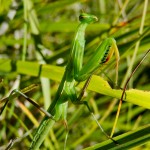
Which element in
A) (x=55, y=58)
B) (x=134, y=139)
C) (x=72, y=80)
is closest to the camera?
(x=134, y=139)

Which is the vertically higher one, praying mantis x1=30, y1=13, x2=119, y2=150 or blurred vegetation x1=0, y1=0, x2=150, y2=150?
praying mantis x1=30, y1=13, x2=119, y2=150

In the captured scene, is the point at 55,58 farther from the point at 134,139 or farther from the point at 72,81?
the point at 134,139

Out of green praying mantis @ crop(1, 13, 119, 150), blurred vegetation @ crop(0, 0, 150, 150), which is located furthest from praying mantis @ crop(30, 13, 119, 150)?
blurred vegetation @ crop(0, 0, 150, 150)

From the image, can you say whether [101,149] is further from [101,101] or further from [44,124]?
[101,101]

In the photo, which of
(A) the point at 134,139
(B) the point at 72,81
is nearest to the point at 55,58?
(B) the point at 72,81

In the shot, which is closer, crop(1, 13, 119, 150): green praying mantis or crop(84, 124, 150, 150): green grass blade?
crop(84, 124, 150, 150): green grass blade

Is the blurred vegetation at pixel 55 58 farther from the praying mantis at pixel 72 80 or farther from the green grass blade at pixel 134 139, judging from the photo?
the green grass blade at pixel 134 139

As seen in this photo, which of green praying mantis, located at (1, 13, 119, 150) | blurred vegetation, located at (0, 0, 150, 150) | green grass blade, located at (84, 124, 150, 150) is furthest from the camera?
blurred vegetation, located at (0, 0, 150, 150)

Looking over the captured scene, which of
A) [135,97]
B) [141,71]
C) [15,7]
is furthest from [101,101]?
[135,97]

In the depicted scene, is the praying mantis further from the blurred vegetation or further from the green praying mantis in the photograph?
the blurred vegetation

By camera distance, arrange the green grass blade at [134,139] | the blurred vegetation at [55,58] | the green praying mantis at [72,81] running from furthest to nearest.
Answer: the blurred vegetation at [55,58] → the green praying mantis at [72,81] → the green grass blade at [134,139]

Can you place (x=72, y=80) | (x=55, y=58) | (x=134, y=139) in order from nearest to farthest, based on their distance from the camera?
(x=134, y=139)
(x=72, y=80)
(x=55, y=58)

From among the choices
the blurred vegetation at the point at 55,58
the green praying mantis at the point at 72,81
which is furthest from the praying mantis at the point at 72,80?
the blurred vegetation at the point at 55,58
